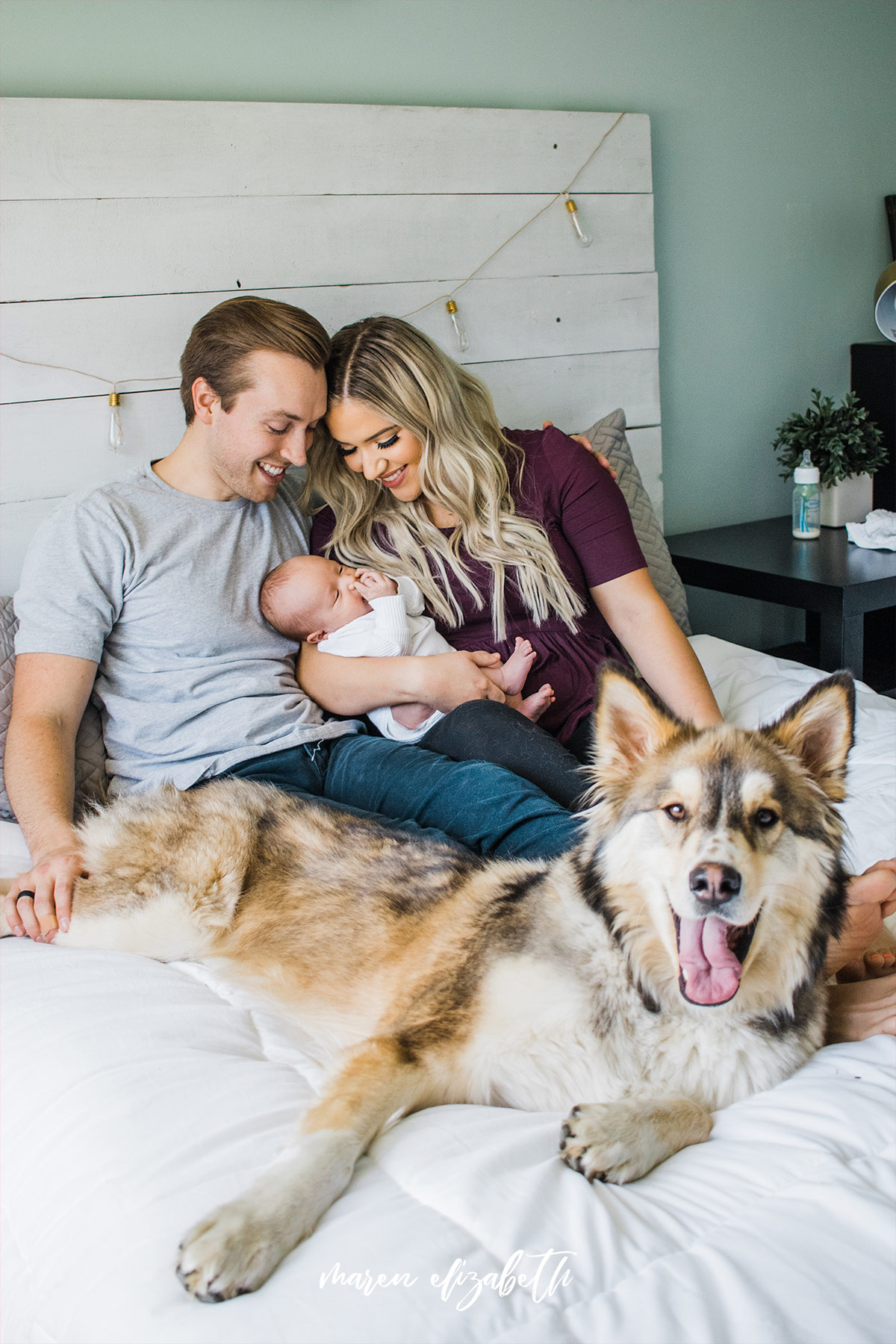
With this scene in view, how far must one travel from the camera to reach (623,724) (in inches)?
49.5

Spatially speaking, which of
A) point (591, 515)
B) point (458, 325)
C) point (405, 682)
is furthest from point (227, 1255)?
point (458, 325)

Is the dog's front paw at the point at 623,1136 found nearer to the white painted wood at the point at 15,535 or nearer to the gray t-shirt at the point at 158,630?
the gray t-shirt at the point at 158,630

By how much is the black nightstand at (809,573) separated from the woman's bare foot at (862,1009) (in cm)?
162

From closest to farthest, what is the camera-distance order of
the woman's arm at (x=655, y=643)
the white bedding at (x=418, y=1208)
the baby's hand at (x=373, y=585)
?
the white bedding at (x=418, y=1208) → the woman's arm at (x=655, y=643) → the baby's hand at (x=373, y=585)

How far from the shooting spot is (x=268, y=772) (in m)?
1.96

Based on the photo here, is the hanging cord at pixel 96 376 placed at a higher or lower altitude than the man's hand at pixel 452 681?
higher

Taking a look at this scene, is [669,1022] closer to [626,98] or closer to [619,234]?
[619,234]

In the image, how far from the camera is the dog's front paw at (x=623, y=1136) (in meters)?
1.03

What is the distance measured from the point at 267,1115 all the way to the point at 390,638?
1.18 meters

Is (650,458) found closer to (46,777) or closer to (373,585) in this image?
(373,585)

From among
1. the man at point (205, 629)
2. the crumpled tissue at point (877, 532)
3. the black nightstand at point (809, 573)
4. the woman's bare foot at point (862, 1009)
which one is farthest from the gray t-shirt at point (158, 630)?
the crumpled tissue at point (877, 532)

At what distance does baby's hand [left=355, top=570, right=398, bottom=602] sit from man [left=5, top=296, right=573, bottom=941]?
→ 0.72 feet

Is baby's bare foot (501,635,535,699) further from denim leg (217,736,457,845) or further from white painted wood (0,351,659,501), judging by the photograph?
white painted wood (0,351,659,501)

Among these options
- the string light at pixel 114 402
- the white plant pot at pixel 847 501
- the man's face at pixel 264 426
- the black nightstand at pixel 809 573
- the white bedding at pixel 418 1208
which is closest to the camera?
the white bedding at pixel 418 1208
